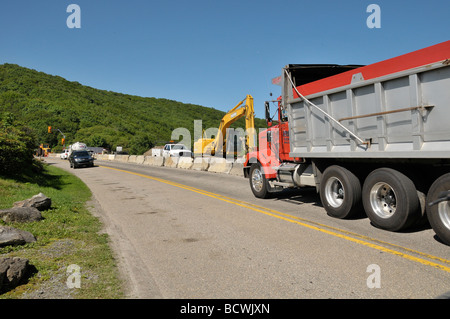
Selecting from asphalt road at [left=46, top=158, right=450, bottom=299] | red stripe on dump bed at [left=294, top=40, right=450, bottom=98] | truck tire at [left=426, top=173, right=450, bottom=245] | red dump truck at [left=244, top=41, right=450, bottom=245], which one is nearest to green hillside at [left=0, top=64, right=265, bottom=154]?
red dump truck at [left=244, top=41, right=450, bottom=245]

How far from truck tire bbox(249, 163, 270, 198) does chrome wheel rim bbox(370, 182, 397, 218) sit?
4.08 meters

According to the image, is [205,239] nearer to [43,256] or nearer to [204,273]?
[204,273]

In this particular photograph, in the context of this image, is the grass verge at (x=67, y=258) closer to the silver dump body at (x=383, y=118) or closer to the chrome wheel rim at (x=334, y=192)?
the chrome wheel rim at (x=334, y=192)

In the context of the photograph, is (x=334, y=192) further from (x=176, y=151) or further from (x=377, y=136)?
(x=176, y=151)

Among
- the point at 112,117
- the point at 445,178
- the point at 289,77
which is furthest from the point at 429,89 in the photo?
the point at 112,117

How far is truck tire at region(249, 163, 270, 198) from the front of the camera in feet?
33.4

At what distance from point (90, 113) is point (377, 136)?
123 meters

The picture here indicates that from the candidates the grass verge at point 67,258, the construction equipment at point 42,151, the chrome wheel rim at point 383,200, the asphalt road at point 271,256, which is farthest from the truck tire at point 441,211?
the construction equipment at point 42,151

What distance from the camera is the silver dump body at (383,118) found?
16.9ft

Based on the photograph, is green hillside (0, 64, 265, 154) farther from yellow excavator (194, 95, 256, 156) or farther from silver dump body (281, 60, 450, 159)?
silver dump body (281, 60, 450, 159)

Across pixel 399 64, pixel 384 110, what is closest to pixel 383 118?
pixel 384 110

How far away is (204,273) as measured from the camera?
438 cm

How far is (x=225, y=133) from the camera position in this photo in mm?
24234

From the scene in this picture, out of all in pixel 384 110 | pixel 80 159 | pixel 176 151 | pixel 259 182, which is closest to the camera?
pixel 384 110
